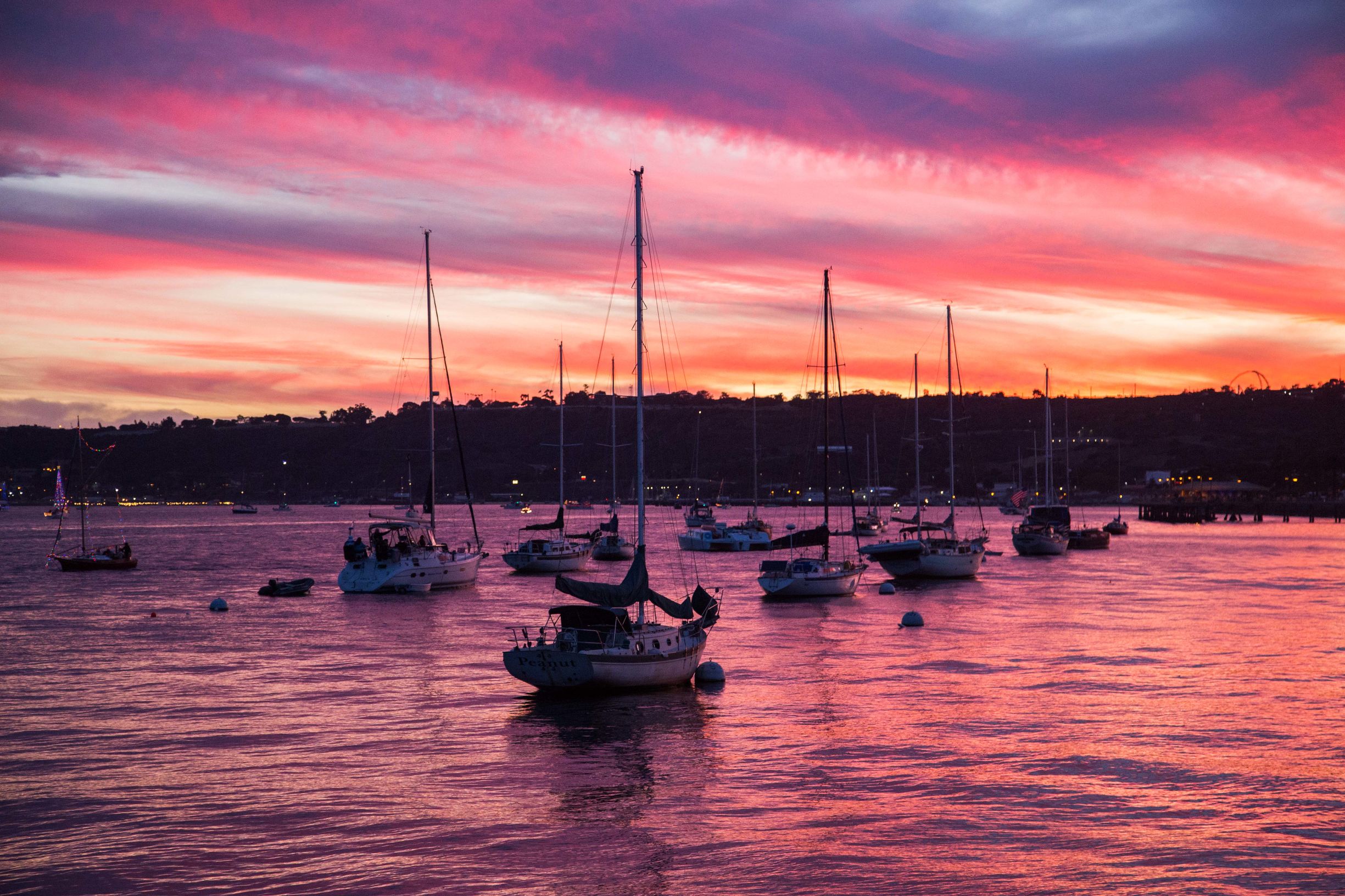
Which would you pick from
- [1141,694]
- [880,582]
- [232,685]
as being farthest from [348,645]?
[880,582]

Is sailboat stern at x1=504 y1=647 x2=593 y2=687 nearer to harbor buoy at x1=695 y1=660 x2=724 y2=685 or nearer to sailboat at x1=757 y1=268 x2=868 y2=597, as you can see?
harbor buoy at x1=695 y1=660 x2=724 y2=685

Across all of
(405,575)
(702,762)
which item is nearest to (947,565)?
(405,575)

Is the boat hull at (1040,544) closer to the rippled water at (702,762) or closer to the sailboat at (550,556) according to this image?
the sailboat at (550,556)

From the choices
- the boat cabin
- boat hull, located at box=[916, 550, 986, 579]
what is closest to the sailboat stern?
boat hull, located at box=[916, 550, 986, 579]

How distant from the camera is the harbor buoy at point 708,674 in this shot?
36.1 metres

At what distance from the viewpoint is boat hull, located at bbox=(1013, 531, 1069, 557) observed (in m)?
99.6

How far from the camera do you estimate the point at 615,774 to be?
83.6 ft

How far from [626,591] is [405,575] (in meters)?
35.8

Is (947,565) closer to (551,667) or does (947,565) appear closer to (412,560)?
(412,560)

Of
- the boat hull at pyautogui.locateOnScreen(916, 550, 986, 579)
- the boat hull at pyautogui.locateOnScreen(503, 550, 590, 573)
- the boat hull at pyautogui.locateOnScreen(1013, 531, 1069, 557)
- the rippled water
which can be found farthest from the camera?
the boat hull at pyautogui.locateOnScreen(1013, 531, 1069, 557)

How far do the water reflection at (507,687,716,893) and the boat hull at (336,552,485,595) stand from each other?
33807mm

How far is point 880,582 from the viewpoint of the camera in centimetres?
7662

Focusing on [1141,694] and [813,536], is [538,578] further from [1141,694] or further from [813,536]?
[1141,694]

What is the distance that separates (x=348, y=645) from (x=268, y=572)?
46.9m
